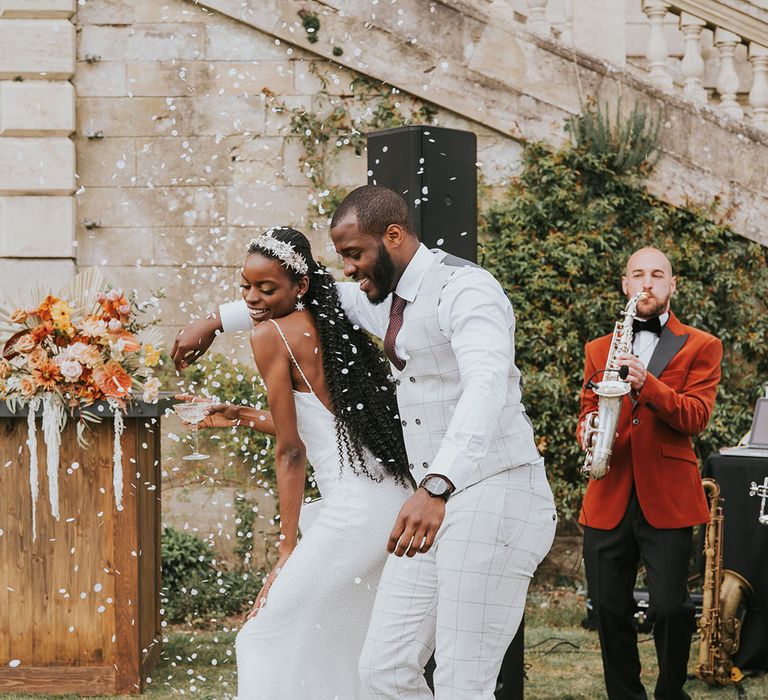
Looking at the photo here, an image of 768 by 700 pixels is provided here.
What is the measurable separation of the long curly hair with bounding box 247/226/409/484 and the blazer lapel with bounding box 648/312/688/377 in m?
1.68

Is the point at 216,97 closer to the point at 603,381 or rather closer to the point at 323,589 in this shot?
the point at 603,381

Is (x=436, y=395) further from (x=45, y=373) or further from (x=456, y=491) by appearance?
(x=45, y=373)

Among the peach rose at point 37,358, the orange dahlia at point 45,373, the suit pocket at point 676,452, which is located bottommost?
the suit pocket at point 676,452

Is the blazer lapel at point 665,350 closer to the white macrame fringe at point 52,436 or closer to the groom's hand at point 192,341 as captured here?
the groom's hand at point 192,341

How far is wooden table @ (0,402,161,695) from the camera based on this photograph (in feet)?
20.0

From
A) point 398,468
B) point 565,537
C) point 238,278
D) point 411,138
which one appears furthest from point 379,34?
point 398,468

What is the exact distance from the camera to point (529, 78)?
344 inches

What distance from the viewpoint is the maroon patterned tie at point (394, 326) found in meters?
3.96

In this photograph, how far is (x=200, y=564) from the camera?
8.34 meters

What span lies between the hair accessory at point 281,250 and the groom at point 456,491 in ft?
1.71

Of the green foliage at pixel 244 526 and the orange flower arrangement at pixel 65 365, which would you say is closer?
the orange flower arrangement at pixel 65 365

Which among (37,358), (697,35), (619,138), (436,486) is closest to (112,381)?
(37,358)

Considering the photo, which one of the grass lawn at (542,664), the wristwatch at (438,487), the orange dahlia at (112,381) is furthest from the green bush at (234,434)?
the wristwatch at (438,487)

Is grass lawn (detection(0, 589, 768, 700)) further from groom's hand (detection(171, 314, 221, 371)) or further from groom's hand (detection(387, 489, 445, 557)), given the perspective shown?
groom's hand (detection(387, 489, 445, 557))
